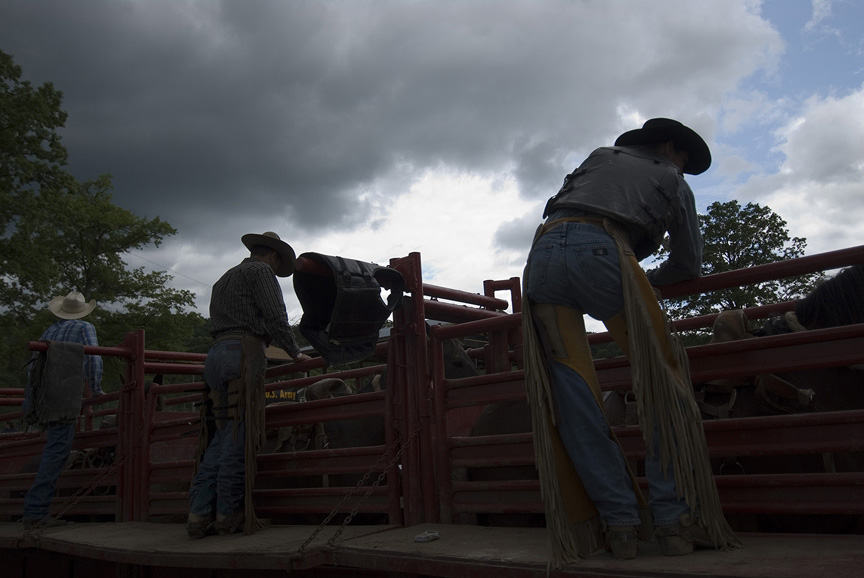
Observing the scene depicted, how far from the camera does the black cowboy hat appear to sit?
Answer: 260 cm

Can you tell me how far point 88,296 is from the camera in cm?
2030

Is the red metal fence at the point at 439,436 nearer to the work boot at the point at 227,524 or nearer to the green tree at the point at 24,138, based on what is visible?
the work boot at the point at 227,524

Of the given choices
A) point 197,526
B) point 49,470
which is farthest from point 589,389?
point 49,470

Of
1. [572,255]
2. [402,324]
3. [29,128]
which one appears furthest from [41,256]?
[572,255]

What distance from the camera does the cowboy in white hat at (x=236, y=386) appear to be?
11.5 feet

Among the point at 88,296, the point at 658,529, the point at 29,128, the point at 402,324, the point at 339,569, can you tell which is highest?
the point at 29,128

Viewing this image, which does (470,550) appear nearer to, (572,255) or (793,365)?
(572,255)

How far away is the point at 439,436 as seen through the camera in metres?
3.12

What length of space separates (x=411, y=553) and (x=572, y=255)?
119 cm

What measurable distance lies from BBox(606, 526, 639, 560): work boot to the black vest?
150 cm

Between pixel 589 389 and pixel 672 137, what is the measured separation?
1082 millimetres

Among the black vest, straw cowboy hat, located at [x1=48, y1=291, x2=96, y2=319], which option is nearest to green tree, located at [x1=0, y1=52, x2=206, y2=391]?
straw cowboy hat, located at [x1=48, y1=291, x2=96, y2=319]

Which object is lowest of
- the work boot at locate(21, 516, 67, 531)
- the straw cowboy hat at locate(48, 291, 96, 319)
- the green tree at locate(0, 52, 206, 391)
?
the work boot at locate(21, 516, 67, 531)

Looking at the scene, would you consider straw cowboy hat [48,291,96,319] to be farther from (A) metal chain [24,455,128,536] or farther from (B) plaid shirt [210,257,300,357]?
(B) plaid shirt [210,257,300,357]
